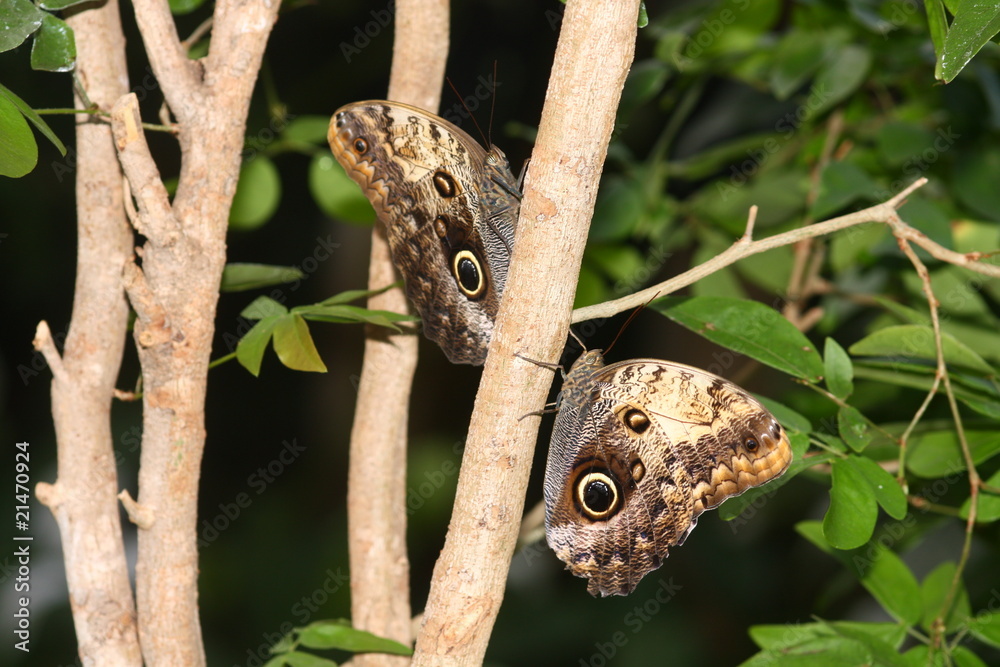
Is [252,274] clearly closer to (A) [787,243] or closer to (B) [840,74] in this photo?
(A) [787,243]

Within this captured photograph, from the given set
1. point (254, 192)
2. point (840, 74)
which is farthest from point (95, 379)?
point (840, 74)

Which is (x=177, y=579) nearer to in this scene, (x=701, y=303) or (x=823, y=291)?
(x=701, y=303)

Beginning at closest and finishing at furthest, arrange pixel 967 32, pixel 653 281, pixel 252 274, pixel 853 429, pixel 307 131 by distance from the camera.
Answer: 1. pixel 967 32
2. pixel 853 429
3. pixel 252 274
4. pixel 307 131
5. pixel 653 281

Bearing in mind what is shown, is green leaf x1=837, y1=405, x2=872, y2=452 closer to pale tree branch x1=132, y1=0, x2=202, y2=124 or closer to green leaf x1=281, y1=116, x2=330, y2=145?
pale tree branch x1=132, y1=0, x2=202, y2=124

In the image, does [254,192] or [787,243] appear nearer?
[787,243]

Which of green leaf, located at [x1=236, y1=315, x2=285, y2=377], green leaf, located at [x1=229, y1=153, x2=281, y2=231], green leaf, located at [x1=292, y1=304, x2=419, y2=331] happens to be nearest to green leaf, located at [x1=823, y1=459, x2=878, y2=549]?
green leaf, located at [x1=292, y1=304, x2=419, y2=331]

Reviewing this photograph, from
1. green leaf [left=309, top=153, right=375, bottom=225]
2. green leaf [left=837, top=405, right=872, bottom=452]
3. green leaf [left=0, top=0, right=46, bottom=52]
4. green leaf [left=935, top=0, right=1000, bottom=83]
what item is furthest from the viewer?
green leaf [left=309, top=153, right=375, bottom=225]
